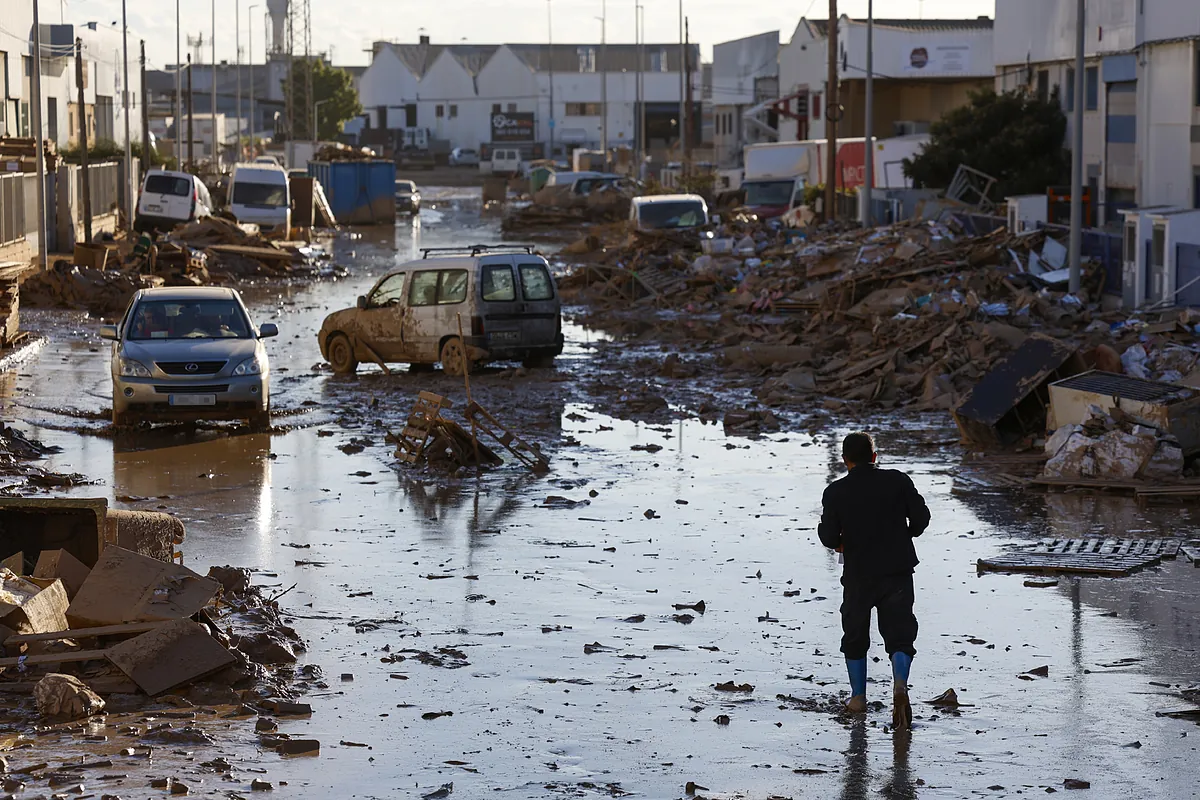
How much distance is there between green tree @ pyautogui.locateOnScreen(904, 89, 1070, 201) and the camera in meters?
50.1

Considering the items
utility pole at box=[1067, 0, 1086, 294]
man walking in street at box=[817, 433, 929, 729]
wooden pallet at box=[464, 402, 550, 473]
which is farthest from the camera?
utility pole at box=[1067, 0, 1086, 294]

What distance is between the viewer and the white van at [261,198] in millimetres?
55031

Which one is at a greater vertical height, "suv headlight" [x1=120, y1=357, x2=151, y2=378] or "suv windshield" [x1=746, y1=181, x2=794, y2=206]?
"suv windshield" [x1=746, y1=181, x2=794, y2=206]

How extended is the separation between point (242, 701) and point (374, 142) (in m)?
139

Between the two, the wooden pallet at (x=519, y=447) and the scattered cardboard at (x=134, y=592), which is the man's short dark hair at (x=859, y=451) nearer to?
the scattered cardboard at (x=134, y=592)

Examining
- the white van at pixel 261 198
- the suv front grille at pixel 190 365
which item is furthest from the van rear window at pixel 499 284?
the white van at pixel 261 198

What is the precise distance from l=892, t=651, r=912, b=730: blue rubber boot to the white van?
157ft

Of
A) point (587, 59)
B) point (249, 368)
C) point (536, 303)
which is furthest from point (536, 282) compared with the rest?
point (587, 59)

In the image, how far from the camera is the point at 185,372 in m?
19.3

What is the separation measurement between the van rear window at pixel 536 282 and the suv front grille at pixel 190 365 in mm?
6251

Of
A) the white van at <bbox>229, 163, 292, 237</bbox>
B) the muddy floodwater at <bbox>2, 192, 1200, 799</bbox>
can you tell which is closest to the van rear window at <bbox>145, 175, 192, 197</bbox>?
the white van at <bbox>229, 163, 292, 237</bbox>

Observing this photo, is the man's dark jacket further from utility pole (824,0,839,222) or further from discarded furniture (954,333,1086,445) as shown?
utility pole (824,0,839,222)

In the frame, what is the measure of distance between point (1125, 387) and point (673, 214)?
3027 cm

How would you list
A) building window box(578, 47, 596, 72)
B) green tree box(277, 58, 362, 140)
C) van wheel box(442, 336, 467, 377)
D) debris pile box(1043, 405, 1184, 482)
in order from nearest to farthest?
debris pile box(1043, 405, 1184, 482), van wheel box(442, 336, 467, 377), green tree box(277, 58, 362, 140), building window box(578, 47, 596, 72)
